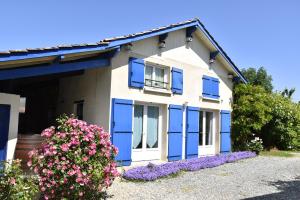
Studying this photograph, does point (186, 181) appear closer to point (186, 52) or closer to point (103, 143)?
point (103, 143)

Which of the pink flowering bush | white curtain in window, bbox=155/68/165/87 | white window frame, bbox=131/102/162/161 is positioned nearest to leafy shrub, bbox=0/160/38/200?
the pink flowering bush

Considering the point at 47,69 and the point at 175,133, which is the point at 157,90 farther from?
the point at 47,69

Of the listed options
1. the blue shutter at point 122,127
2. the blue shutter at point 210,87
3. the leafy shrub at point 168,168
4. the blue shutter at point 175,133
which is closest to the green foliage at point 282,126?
the blue shutter at point 210,87

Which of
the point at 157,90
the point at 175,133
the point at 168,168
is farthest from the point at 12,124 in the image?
the point at 175,133

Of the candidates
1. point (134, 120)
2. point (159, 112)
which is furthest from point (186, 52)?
point (134, 120)

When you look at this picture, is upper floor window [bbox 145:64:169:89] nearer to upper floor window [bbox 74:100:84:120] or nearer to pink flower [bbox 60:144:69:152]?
upper floor window [bbox 74:100:84:120]

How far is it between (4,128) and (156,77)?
6.18 metres

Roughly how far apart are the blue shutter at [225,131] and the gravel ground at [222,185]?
338cm

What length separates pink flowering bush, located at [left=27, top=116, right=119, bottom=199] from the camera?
6688mm

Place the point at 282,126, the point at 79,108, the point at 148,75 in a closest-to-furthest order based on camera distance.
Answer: the point at 79,108 → the point at 148,75 → the point at 282,126

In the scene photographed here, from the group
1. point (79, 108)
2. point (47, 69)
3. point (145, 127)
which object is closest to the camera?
point (47, 69)

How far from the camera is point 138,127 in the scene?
41.2 ft

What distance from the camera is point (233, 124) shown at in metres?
17.6

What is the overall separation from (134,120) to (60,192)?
19.3ft
